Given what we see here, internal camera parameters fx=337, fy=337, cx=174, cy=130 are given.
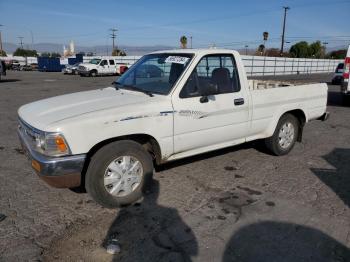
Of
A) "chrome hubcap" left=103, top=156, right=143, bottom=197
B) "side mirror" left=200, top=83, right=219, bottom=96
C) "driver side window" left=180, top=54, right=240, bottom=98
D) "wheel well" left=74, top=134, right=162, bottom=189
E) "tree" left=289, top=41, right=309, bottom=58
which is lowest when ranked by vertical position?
"chrome hubcap" left=103, top=156, right=143, bottom=197

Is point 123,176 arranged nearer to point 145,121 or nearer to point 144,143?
point 144,143

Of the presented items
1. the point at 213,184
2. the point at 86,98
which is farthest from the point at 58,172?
the point at 213,184

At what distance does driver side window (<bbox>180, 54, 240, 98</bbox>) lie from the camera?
448 centimetres

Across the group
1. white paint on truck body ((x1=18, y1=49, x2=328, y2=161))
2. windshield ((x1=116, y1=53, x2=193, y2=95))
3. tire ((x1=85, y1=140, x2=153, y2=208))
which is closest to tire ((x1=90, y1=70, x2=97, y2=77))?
windshield ((x1=116, y1=53, x2=193, y2=95))

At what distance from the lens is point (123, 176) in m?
4.02

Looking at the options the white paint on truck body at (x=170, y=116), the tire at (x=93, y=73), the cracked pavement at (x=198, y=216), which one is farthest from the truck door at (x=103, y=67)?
the white paint on truck body at (x=170, y=116)

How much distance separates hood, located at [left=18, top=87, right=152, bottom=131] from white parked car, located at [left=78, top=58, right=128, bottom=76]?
95.5ft

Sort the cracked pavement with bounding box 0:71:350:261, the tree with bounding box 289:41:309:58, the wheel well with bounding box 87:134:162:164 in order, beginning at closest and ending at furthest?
the cracked pavement with bounding box 0:71:350:261 → the wheel well with bounding box 87:134:162:164 → the tree with bounding box 289:41:309:58

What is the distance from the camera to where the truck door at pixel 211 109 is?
14.4 feet

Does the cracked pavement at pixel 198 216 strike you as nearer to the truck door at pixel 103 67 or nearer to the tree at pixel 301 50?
the truck door at pixel 103 67

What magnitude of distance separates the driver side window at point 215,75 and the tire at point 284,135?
1356mm

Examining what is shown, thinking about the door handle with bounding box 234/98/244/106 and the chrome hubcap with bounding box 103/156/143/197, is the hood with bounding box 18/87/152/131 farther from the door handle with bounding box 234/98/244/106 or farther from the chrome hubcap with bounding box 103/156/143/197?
the door handle with bounding box 234/98/244/106

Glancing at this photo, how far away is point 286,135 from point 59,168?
411cm

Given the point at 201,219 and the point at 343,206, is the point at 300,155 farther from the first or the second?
the point at 201,219
